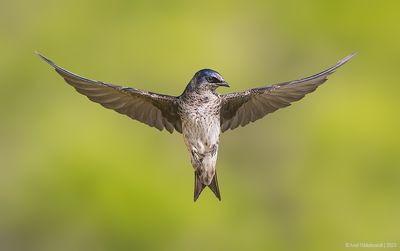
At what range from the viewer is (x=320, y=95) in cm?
1773

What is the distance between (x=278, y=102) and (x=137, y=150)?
11.1 metres

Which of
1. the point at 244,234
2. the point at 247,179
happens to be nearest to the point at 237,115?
the point at 244,234

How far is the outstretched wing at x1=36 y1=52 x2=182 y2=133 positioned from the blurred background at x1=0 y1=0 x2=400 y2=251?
28.3 ft

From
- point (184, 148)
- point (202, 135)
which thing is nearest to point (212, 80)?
point (202, 135)

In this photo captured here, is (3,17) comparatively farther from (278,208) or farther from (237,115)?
(237,115)

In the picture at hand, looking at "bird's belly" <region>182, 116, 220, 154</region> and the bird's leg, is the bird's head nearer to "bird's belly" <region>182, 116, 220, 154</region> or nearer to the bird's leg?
"bird's belly" <region>182, 116, 220, 154</region>

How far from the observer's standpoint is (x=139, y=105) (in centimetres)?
523

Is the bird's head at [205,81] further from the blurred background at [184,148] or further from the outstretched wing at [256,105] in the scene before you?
the blurred background at [184,148]

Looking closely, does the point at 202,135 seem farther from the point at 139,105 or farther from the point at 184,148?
the point at 184,148

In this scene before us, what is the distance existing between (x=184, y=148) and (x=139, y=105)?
9580 millimetres

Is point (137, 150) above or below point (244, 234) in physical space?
above

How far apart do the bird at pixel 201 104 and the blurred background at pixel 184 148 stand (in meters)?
8.59

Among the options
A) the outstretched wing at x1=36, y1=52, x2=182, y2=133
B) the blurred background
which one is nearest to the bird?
the outstretched wing at x1=36, y1=52, x2=182, y2=133

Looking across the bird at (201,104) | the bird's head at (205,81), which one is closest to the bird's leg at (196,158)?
the bird at (201,104)
